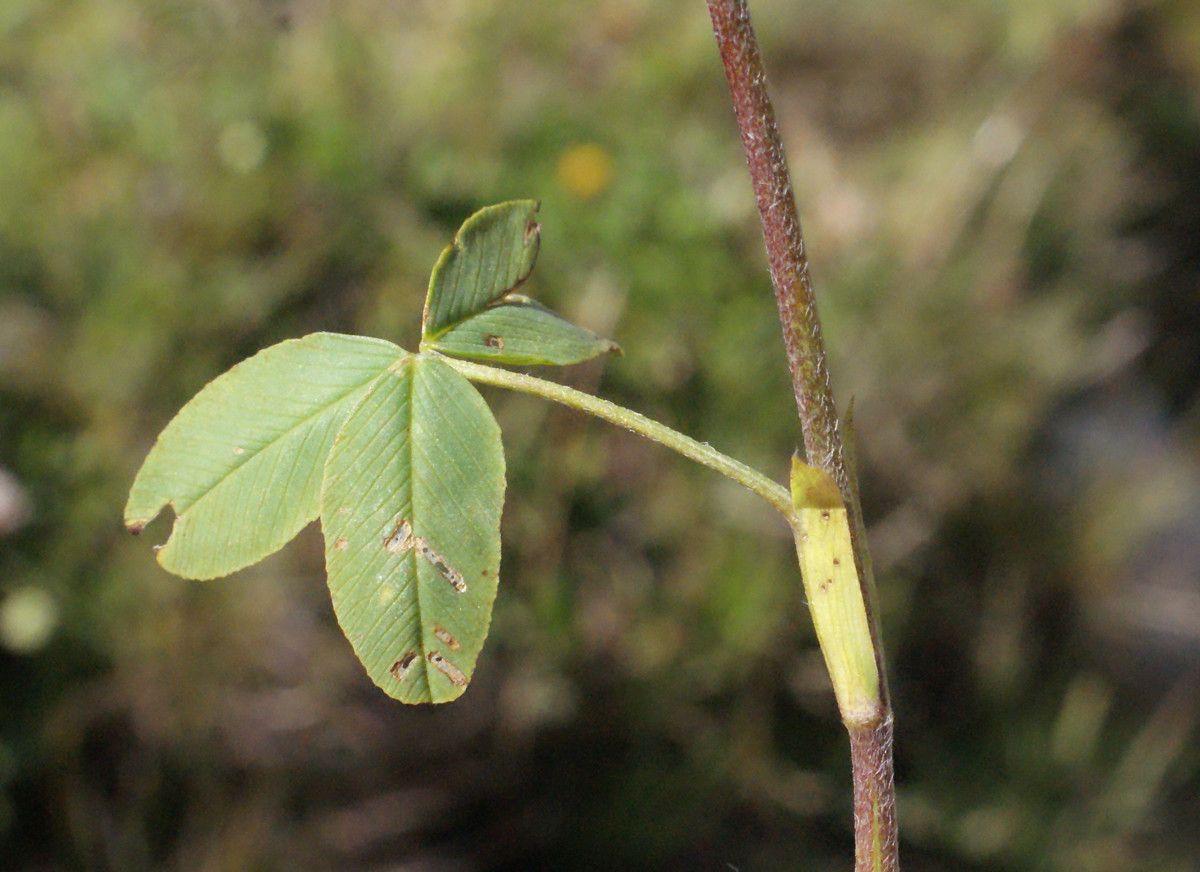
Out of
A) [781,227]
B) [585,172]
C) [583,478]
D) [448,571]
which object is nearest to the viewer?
[781,227]

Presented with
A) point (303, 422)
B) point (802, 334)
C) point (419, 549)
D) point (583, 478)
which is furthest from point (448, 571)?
point (583, 478)

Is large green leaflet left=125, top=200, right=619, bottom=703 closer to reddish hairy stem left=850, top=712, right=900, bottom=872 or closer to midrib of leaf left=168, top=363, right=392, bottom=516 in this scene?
midrib of leaf left=168, top=363, right=392, bottom=516

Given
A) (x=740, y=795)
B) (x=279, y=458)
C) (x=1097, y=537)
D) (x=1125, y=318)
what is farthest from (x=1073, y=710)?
(x=279, y=458)

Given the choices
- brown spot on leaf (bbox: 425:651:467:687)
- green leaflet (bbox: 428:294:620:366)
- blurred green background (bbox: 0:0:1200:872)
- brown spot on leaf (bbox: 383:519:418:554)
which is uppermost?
blurred green background (bbox: 0:0:1200:872)

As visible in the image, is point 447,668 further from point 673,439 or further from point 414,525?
point 673,439

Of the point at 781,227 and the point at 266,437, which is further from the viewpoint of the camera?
the point at 266,437

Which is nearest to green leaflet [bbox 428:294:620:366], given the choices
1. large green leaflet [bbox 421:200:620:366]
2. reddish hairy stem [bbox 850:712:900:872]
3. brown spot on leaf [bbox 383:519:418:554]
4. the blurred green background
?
large green leaflet [bbox 421:200:620:366]
